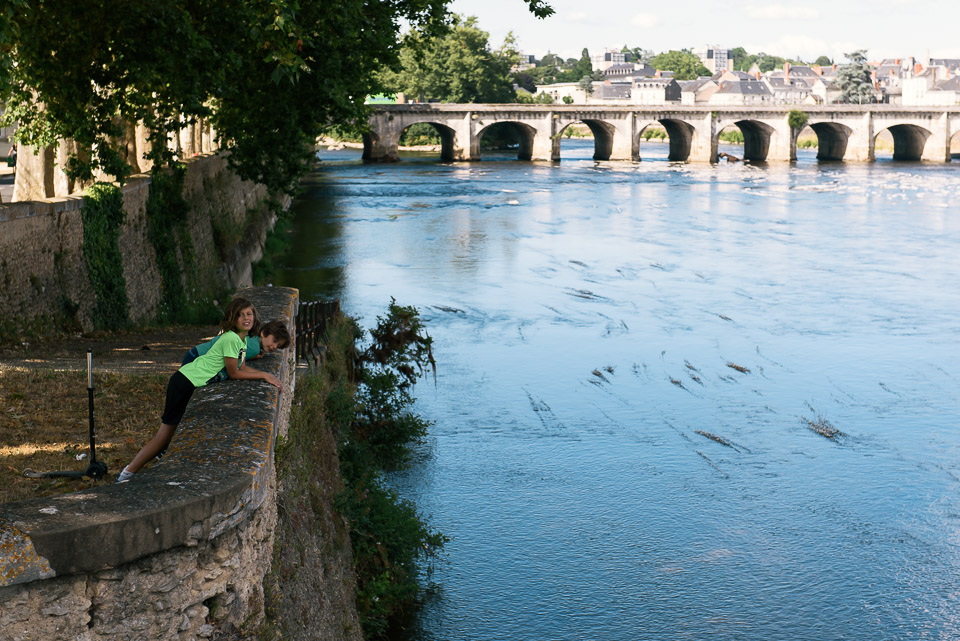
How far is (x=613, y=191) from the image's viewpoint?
176 feet

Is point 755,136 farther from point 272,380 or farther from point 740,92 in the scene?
point 272,380

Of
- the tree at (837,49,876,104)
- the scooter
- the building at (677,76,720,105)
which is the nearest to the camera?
the scooter

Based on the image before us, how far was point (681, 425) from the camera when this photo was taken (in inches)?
652

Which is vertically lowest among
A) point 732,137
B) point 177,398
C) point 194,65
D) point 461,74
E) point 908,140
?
point 177,398

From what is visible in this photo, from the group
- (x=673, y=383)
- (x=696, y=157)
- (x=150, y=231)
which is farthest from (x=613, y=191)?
(x=150, y=231)

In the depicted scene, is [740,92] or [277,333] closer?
[277,333]

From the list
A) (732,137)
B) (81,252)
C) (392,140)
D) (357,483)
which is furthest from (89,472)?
(732,137)

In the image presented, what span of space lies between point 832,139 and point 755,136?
625 centimetres

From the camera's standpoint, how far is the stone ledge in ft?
12.1

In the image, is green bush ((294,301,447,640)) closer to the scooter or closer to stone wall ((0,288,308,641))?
the scooter

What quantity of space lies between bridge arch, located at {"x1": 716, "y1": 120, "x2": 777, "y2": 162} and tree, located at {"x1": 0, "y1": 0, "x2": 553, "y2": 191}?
65.4m

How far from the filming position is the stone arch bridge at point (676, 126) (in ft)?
245

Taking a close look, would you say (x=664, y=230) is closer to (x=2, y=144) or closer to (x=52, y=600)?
(x=2, y=144)

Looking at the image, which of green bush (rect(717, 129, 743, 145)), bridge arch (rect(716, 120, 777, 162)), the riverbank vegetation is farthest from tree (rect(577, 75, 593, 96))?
the riverbank vegetation
